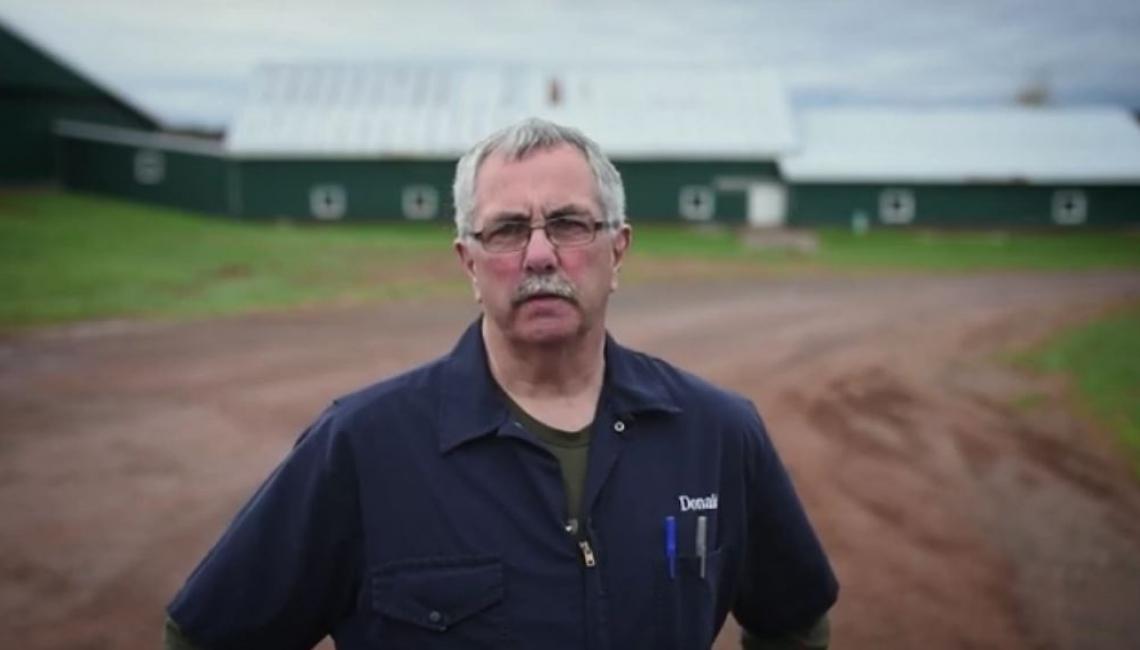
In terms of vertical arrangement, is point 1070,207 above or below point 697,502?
below

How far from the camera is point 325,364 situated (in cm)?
1178

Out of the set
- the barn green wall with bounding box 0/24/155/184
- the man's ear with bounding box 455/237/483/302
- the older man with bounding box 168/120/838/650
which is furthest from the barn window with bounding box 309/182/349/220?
the older man with bounding box 168/120/838/650

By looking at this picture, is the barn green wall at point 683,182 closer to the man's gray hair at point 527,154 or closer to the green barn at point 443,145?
the green barn at point 443,145

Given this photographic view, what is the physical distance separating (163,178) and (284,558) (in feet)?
121

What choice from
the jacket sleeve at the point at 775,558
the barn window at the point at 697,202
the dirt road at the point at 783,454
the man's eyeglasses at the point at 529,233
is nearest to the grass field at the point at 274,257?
the barn window at the point at 697,202

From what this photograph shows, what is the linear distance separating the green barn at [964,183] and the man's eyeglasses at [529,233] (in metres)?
34.9

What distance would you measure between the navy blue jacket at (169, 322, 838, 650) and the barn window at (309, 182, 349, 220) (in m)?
35.6

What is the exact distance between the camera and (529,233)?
2611 millimetres

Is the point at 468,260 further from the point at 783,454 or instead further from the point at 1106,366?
the point at 1106,366

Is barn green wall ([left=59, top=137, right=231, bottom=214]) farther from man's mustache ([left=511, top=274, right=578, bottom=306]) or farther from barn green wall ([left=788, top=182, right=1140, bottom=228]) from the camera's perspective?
man's mustache ([left=511, top=274, right=578, bottom=306])

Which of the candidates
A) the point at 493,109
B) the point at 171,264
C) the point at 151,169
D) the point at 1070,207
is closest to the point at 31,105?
the point at 151,169

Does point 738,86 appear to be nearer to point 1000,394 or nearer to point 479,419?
point 1000,394

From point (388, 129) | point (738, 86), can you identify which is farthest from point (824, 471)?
point (738, 86)

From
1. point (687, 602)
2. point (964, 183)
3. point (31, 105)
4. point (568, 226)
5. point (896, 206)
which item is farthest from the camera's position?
point (896, 206)
